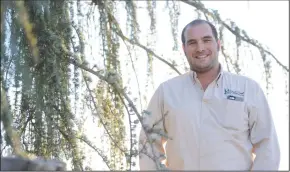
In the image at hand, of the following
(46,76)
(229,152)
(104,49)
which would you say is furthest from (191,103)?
(46,76)

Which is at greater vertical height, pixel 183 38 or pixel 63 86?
pixel 183 38

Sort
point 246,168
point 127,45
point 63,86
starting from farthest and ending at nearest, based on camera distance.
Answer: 1. point 127,45
2. point 246,168
3. point 63,86

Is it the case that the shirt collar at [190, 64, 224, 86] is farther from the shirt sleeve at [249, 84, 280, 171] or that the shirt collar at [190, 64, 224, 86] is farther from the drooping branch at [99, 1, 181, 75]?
the drooping branch at [99, 1, 181, 75]

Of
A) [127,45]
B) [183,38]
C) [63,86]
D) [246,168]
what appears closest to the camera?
[63,86]

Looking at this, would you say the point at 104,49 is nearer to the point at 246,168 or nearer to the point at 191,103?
the point at 191,103

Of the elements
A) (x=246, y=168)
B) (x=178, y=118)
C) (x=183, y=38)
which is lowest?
(x=246, y=168)

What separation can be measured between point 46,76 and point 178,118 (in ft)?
1.36

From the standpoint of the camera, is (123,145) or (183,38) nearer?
(123,145)

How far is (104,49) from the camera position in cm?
198

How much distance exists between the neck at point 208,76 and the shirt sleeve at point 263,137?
167 millimetres

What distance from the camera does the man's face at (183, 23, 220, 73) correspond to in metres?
1.98

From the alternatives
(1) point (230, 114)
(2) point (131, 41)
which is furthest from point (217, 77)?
(2) point (131, 41)

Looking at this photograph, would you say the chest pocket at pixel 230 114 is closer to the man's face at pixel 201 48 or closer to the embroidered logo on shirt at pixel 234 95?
the embroidered logo on shirt at pixel 234 95

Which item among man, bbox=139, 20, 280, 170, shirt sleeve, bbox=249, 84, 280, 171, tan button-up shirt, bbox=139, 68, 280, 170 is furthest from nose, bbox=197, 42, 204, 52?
shirt sleeve, bbox=249, 84, 280, 171
